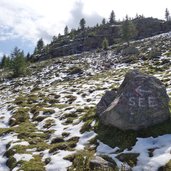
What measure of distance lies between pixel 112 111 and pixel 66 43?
161 meters

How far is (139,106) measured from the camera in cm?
2027

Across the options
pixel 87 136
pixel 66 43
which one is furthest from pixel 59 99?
pixel 66 43

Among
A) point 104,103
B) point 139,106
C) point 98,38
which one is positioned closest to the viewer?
point 139,106

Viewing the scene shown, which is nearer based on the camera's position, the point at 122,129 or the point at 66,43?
the point at 122,129

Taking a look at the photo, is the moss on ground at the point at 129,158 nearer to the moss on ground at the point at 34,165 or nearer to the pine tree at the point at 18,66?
the moss on ground at the point at 34,165

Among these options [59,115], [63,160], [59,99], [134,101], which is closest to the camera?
[63,160]

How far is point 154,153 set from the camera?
16609 millimetres

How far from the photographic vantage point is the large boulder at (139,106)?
1986 cm

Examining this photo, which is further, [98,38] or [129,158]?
[98,38]

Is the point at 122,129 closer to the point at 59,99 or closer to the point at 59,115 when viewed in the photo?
the point at 59,115

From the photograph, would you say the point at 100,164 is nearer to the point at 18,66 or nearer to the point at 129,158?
the point at 129,158

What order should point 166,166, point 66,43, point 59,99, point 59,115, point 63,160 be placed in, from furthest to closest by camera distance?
1. point 66,43
2. point 59,99
3. point 59,115
4. point 63,160
5. point 166,166

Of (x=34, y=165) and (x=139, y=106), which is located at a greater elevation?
(x=139, y=106)

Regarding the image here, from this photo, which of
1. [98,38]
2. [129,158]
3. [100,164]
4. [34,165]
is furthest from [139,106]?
[98,38]
